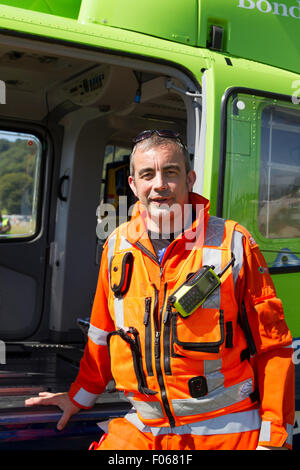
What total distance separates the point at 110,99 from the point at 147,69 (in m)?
1.59

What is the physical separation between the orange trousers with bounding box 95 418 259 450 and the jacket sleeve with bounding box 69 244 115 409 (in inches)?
9.0

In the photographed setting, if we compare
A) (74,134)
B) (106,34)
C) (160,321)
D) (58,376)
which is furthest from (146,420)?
(74,134)

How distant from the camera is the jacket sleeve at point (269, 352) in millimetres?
1933

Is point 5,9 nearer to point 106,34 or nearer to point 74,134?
point 106,34

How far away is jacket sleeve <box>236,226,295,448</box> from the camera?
76.1 inches

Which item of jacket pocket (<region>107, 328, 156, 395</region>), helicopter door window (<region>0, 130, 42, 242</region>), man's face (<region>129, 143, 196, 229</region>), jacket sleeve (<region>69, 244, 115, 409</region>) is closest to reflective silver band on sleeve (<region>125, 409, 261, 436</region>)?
jacket pocket (<region>107, 328, 156, 395</region>)

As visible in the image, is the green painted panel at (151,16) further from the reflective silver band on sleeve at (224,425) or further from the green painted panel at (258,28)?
the reflective silver band on sleeve at (224,425)

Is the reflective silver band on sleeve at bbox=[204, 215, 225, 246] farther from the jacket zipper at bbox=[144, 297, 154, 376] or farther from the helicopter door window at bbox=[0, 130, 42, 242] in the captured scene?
the helicopter door window at bbox=[0, 130, 42, 242]

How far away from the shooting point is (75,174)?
5129 mm

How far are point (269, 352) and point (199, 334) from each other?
25 cm

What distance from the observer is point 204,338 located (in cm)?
197

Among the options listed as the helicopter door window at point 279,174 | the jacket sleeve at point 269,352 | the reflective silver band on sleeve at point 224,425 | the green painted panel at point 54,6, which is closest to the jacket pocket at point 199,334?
the jacket sleeve at point 269,352

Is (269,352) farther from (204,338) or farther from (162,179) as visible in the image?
(162,179)

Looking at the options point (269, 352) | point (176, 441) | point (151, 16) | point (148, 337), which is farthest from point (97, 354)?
point (151, 16)
